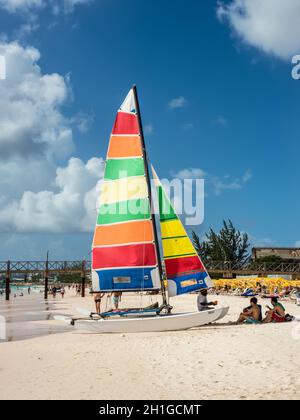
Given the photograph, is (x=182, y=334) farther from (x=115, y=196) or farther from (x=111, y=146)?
(x=111, y=146)

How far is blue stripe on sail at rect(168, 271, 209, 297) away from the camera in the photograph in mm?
16328

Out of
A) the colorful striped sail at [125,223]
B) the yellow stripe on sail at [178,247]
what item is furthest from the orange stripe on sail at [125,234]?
the yellow stripe on sail at [178,247]

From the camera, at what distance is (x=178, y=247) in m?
16.6

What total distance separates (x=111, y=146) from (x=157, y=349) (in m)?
9.09

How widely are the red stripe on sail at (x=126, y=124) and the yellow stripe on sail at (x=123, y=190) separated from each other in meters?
2.09

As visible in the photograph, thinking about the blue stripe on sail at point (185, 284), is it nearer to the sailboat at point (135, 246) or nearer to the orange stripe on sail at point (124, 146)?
the sailboat at point (135, 246)

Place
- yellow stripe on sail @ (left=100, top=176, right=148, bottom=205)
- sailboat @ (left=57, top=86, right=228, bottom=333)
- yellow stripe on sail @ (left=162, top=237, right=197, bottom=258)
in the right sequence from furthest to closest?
1. yellow stripe on sail @ (left=100, top=176, right=148, bottom=205)
2. yellow stripe on sail @ (left=162, top=237, right=197, bottom=258)
3. sailboat @ (left=57, top=86, right=228, bottom=333)

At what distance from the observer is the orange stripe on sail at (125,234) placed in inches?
675

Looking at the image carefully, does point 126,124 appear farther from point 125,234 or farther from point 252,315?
point 252,315

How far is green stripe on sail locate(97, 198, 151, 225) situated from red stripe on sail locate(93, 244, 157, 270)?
1.12m

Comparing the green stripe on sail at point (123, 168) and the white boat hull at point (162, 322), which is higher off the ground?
the green stripe on sail at point (123, 168)

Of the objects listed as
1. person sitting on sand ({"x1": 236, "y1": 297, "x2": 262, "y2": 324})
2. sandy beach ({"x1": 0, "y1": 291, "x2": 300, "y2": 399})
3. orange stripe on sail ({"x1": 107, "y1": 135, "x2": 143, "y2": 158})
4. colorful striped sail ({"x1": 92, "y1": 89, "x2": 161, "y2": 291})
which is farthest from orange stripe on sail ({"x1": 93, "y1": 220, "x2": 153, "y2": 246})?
person sitting on sand ({"x1": 236, "y1": 297, "x2": 262, "y2": 324})

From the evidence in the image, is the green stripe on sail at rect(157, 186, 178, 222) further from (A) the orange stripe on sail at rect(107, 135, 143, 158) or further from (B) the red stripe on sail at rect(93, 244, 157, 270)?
(A) the orange stripe on sail at rect(107, 135, 143, 158)

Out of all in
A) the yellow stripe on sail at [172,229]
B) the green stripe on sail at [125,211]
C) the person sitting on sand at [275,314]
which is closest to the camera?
the person sitting on sand at [275,314]
